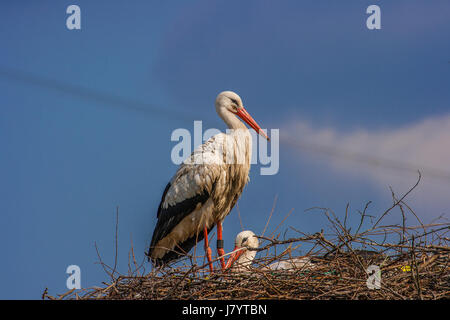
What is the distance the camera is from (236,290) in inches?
105

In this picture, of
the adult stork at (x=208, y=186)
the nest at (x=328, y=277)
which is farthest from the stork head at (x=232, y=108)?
the nest at (x=328, y=277)

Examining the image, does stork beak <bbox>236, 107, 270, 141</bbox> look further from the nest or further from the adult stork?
the nest

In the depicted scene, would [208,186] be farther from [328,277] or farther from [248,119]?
[328,277]

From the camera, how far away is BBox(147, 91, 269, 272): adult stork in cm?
492

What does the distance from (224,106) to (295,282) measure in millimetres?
2843

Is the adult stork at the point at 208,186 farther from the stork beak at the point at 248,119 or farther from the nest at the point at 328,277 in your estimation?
the nest at the point at 328,277

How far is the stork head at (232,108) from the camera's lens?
17.0ft

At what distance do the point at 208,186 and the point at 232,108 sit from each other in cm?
82

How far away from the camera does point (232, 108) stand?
5250 millimetres

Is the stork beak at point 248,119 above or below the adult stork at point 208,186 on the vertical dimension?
above

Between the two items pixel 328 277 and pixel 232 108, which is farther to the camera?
pixel 232 108

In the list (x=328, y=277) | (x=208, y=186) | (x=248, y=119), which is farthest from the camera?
(x=248, y=119)

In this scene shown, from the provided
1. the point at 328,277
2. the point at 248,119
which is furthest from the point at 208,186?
the point at 328,277
